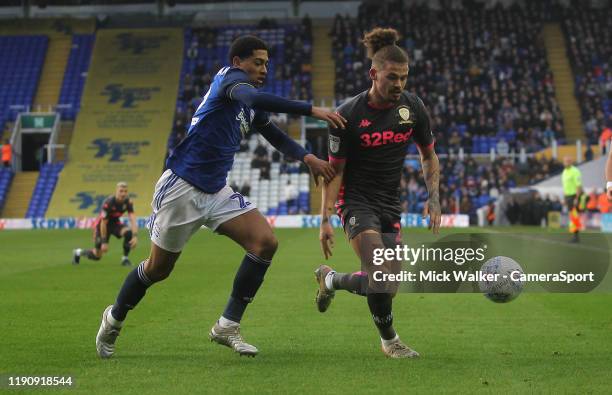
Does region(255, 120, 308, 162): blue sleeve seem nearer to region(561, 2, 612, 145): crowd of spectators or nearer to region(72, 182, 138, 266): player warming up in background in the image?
region(72, 182, 138, 266): player warming up in background

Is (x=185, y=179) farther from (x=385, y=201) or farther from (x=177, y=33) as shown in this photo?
(x=177, y=33)

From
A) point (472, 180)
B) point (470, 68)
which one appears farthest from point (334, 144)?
point (470, 68)

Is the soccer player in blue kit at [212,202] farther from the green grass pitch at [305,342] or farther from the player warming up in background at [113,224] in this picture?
the player warming up in background at [113,224]

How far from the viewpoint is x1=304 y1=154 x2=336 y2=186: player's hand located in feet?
21.8

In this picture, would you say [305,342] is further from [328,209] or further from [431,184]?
[431,184]

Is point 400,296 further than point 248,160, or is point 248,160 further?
point 248,160

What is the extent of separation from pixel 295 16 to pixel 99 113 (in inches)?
520

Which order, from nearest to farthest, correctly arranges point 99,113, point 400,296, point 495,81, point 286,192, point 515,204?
point 400,296 → point 515,204 → point 286,192 → point 495,81 → point 99,113

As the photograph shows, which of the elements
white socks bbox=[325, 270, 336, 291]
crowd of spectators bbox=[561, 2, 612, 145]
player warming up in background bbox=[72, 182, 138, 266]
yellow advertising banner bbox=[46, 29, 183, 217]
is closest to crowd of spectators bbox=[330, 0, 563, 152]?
crowd of spectators bbox=[561, 2, 612, 145]

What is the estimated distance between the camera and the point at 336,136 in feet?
22.9

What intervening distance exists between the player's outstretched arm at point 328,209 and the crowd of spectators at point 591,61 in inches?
1379

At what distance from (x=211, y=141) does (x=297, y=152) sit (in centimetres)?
67

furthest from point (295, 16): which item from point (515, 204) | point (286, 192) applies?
point (515, 204)

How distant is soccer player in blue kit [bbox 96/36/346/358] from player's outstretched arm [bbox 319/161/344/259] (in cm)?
31
